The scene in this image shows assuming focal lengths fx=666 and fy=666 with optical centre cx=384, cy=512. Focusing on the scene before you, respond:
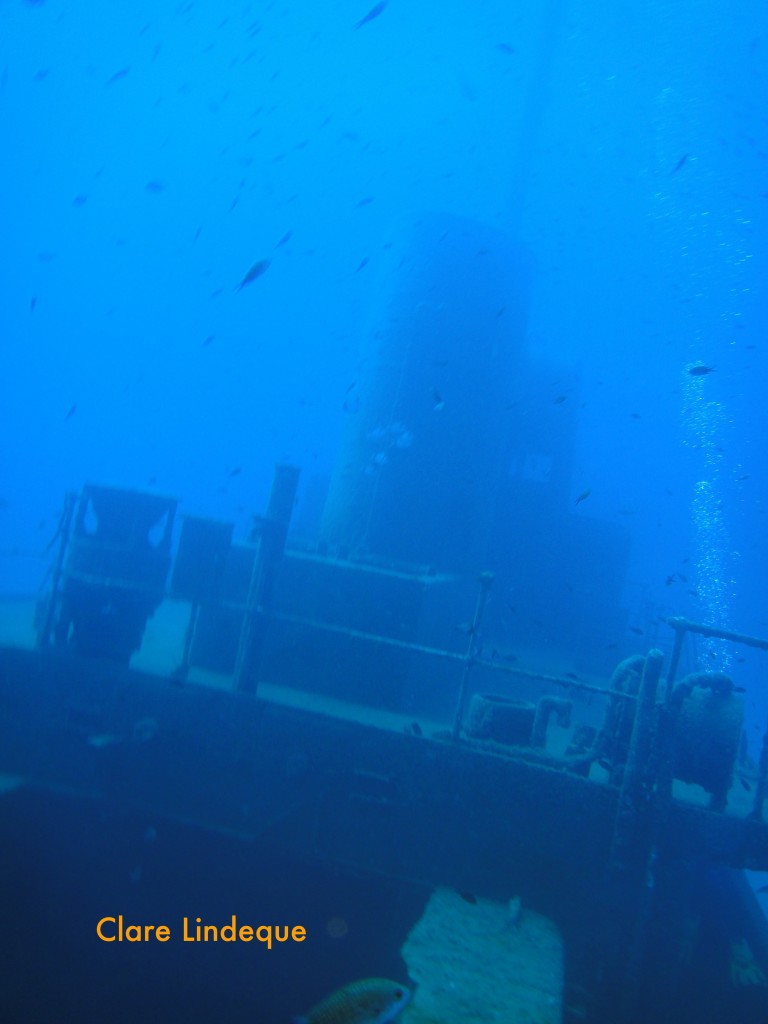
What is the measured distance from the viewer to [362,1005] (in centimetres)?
366

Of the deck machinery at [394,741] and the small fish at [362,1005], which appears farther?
A: the deck machinery at [394,741]

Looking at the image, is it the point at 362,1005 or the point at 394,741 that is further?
the point at 394,741

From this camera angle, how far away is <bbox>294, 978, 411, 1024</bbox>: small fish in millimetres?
3558

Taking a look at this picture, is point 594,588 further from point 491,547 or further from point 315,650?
point 315,650

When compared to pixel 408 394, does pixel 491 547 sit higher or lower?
lower

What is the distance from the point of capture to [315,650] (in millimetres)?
9414

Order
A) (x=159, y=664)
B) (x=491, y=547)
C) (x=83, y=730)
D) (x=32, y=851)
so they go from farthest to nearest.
A: (x=491, y=547) < (x=159, y=664) < (x=83, y=730) < (x=32, y=851)

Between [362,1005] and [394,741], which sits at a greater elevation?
[394,741]

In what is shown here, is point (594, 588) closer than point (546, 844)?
No

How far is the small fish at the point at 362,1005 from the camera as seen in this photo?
11.7 feet

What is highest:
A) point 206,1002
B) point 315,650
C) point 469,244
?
point 469,244

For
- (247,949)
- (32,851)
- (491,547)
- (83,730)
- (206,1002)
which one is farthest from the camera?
(491,547)

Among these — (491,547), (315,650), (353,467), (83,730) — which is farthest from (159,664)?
(491,547)

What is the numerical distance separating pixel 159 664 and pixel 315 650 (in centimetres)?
219
